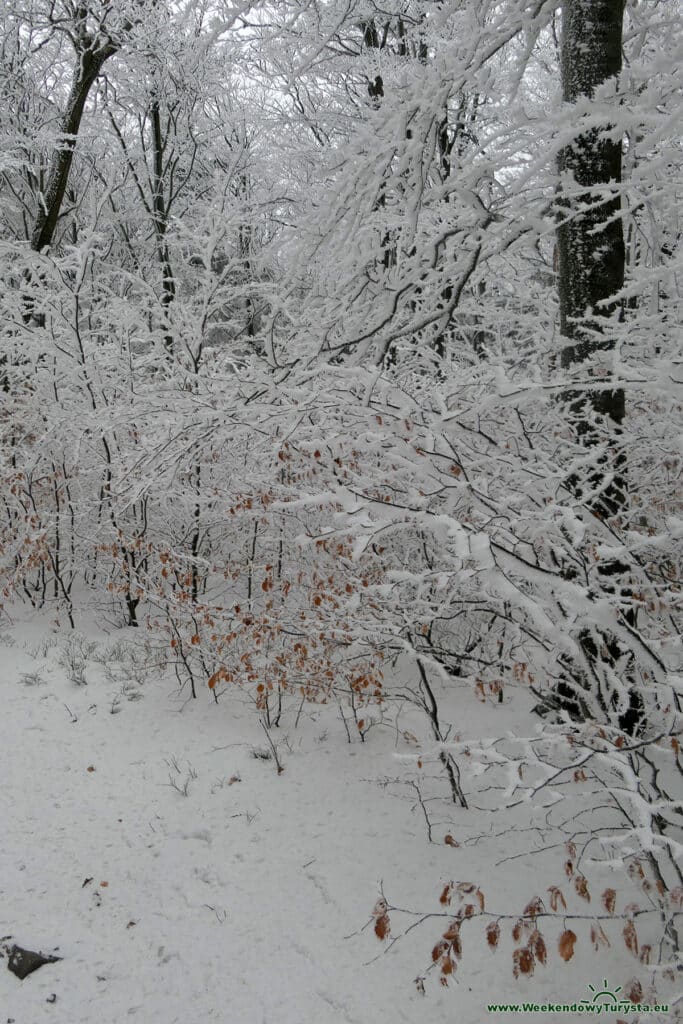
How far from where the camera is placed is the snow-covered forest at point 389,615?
2475 millimetres

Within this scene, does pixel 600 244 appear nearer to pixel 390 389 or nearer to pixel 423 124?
pixel 423 124

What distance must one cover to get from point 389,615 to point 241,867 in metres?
1.59

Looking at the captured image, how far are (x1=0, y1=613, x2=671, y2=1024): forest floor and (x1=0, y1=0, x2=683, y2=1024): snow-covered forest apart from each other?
0.8 inches

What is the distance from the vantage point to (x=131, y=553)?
6.72m

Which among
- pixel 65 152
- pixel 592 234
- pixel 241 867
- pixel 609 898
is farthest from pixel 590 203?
pixel 65 152

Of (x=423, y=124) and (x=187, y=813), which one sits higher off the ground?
(x=423, y=124)

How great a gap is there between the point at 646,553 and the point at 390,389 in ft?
6.44

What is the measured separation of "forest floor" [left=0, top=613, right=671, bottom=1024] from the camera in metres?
2.83

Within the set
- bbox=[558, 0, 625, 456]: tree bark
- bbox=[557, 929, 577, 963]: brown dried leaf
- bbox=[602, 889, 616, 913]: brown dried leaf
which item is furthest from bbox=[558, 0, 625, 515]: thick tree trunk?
bbox=[557, 929, 577, 963]: brown dried leaf

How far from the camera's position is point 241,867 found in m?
3.62

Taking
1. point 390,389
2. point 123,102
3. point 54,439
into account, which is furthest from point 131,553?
point 123,102

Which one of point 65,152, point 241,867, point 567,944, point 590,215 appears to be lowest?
point 241,867

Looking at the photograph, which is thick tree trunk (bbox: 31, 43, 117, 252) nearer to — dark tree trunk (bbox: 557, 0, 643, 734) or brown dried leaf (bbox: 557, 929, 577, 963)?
dark tree trunk (bbox: 557, 0, 643, 734)

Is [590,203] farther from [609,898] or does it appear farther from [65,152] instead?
[65,152]
